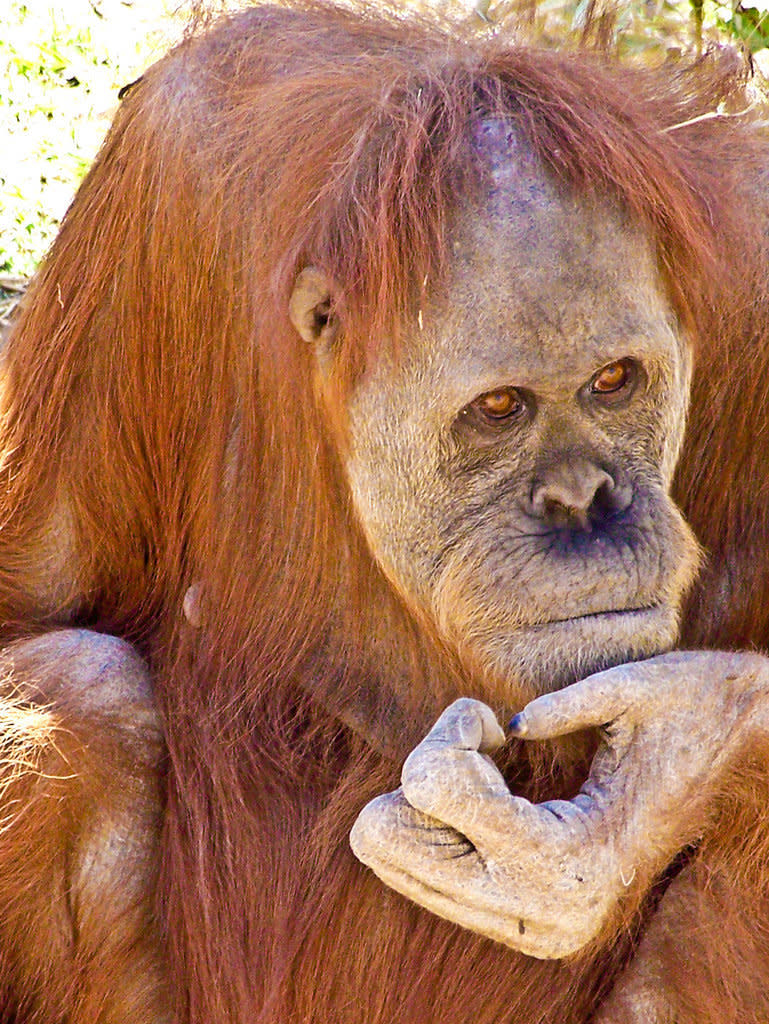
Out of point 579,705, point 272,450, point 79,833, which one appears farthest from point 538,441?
point 79,833

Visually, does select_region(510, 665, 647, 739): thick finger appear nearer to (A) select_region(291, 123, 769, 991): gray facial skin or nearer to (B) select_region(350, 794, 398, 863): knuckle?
(A) select_region(291, 123, 769, 991): gray facial skin

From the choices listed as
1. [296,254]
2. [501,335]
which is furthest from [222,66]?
[501,335]

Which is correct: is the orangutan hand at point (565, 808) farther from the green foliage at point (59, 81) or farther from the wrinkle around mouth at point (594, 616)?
the green foliage at point (59, 81)

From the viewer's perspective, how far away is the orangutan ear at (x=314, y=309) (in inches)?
85.5

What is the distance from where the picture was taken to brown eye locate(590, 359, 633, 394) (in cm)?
214

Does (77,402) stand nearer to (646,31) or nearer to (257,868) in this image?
(257,868)

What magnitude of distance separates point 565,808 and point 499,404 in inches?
21.3

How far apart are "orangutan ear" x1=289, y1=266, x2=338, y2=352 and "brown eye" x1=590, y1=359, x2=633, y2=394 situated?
370 mm

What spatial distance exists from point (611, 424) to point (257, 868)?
875mm

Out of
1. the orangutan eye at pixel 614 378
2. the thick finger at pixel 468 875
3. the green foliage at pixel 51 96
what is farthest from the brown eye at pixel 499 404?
the green foliage at pixel 51 96

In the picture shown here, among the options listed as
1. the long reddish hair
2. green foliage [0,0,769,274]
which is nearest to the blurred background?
green foliage [0,0,769,274]

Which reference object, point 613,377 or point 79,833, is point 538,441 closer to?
point 613,377

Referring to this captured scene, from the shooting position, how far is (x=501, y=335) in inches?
81.6

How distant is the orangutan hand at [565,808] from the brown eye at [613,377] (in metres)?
0.37
